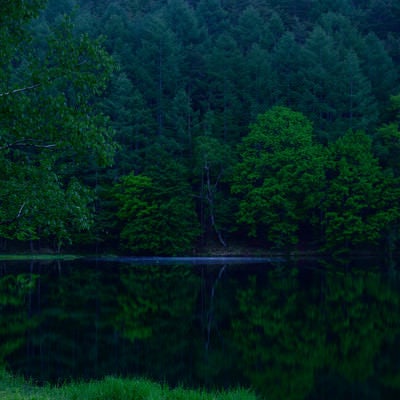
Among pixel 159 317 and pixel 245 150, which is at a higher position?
pixel 245 150

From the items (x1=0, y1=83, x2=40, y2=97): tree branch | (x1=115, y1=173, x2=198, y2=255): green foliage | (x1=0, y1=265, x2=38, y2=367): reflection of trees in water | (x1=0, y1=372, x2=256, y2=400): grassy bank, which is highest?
(x1=0, y1=83, x2=40, y2=97): tree branch

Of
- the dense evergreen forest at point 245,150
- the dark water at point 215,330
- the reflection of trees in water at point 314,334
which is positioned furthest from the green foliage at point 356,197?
the reflection of trees in water at point 314,334

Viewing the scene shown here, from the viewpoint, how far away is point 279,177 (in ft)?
173

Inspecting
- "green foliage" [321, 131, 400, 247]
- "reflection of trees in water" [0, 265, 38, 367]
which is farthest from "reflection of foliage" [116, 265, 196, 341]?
"green foliage" [321, 131, 400, 247]

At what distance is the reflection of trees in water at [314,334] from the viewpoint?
1452cm

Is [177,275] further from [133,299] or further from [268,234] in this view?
[268,234]

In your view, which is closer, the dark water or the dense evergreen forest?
the dark water

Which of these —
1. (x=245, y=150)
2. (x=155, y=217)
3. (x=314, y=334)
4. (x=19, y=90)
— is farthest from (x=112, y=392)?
(x=245, y=150)

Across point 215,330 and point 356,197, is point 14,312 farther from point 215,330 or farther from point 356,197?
point 356,197

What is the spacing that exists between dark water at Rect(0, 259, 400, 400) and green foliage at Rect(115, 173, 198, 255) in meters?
14.0

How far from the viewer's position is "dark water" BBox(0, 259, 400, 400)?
14.7 m

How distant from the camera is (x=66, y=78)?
12.9 metres

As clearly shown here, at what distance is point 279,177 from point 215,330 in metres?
34.0

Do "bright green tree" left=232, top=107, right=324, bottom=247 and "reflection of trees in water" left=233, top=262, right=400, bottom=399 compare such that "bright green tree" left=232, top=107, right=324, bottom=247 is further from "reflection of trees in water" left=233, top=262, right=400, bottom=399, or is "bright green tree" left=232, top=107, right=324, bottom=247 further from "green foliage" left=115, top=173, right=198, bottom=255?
"reflection of trees in water" left=233, top=262, right=400, bottom=399
